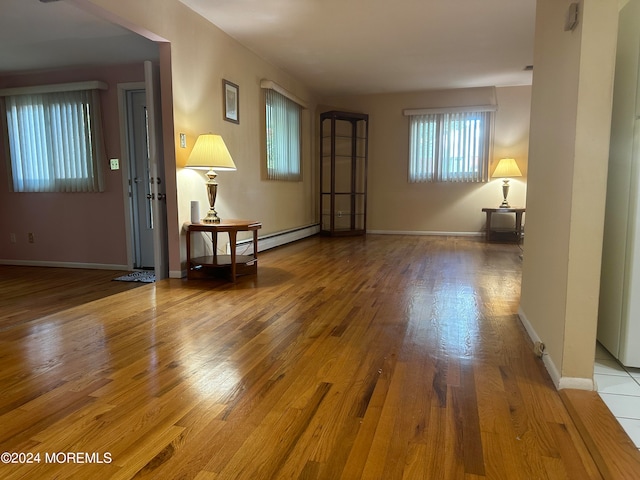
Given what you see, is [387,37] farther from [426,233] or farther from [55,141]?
[55,141]

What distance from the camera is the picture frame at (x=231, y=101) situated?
14.0ft

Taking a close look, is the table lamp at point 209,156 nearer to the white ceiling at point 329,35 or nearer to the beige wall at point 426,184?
the white ceiling at point 329,35

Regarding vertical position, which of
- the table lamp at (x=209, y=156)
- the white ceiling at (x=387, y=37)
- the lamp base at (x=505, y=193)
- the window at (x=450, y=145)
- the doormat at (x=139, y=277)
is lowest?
the doormat at (x=139, y=277)

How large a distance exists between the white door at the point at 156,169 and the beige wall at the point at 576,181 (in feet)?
9.72

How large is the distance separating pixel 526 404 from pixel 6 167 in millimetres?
5840

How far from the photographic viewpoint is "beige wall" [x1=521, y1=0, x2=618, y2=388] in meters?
1.46

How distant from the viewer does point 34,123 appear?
4785 millimetres

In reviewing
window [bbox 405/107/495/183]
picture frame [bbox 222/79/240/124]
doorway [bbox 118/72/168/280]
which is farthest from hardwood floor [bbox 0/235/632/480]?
window [bbox 405/107/495/183]

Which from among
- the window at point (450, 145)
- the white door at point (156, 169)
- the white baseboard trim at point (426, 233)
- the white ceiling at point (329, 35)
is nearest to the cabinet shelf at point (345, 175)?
the white baseboard trim at point (426, 233)

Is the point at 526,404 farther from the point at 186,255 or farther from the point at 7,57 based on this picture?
the point at 7,57

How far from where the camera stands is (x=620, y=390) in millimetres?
1589

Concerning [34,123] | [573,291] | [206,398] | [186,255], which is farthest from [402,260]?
[34,123]

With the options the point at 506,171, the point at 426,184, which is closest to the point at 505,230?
the point at 506,171

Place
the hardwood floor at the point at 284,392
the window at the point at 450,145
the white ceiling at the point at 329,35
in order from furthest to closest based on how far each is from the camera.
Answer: the window at the point at 450,145 < the white ceiling at the point at 329,35 < the hardwood floor at the point at 284,392
